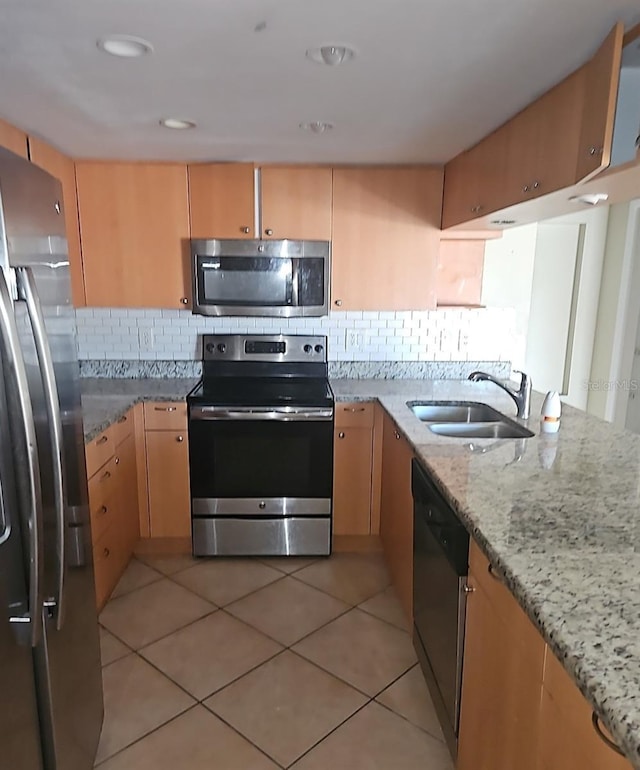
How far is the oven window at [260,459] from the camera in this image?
285 cm

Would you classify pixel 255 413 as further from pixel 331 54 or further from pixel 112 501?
pixel 331 54

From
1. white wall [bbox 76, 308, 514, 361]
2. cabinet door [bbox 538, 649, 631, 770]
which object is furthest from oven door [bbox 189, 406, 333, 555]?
cabinet door [bbox 538, 649, 631, 770]

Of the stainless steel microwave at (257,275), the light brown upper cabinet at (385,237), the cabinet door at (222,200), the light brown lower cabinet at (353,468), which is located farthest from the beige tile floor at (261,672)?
the cabinet door at (222,200)

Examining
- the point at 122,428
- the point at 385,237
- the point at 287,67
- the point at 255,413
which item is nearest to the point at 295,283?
the point at 385,237

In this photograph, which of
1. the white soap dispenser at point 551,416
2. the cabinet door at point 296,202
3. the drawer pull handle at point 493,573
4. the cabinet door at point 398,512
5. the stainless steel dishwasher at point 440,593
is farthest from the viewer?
the cabinet door at point 296,202

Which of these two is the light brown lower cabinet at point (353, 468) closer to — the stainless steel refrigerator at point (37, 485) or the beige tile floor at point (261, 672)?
the beige tile floor at point (261, 672)

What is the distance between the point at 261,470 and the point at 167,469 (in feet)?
1.69

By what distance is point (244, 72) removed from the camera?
170 cm

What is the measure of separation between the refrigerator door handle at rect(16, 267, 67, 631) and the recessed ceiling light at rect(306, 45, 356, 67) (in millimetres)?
984

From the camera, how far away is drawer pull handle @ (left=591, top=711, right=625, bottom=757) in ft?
2.64

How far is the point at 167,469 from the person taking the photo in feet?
9.70

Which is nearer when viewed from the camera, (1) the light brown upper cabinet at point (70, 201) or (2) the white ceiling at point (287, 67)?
(2) the white ceiling at point (287, 67)

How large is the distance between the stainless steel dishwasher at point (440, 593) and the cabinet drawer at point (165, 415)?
135 cm

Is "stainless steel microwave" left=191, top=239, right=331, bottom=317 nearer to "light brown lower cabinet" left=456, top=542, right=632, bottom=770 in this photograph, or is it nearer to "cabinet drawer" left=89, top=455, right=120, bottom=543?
"cabinet drawer" left=89, top=455, right=120, bottom=543
